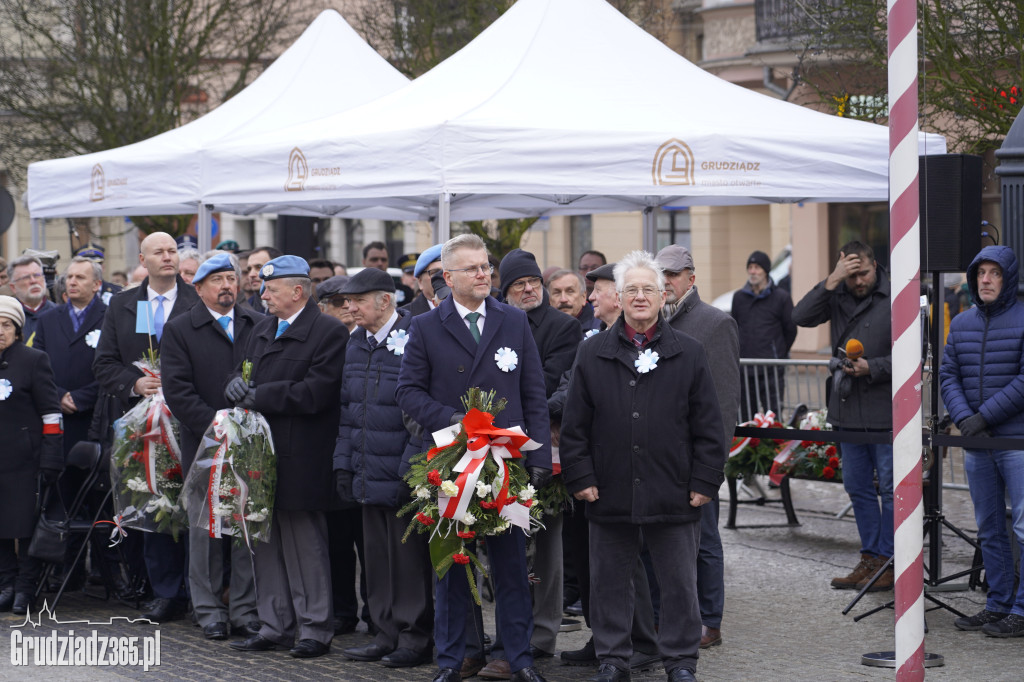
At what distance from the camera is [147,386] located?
318 inches

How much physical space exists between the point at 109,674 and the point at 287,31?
19539 mm

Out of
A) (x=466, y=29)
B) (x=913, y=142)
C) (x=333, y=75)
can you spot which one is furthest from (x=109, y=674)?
(x=466, y=29)

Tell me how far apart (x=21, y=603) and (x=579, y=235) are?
1056 inches

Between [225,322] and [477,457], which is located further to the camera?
[225,322]

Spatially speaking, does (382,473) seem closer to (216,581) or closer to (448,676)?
(448,676)

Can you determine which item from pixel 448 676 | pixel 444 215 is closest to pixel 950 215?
pixel 444 215

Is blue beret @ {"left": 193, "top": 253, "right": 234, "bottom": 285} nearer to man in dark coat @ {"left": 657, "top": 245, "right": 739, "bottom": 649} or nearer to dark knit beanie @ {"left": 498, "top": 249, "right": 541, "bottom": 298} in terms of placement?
dark knit beanie @ {"left": 498, "top": 249, "right": 541, "bottom": 298}

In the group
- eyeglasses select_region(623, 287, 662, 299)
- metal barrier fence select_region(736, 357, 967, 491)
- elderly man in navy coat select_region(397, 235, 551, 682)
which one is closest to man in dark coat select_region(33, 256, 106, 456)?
elderly man in navy coat select_region(397, 235, 551, 682)

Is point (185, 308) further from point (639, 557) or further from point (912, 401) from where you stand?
point (912, 401)

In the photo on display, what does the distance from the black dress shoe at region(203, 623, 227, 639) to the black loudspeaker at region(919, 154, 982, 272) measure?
433 centimetres

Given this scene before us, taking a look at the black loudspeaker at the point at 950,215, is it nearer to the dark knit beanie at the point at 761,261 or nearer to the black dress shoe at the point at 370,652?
the black dress shoe at the point at 370,652

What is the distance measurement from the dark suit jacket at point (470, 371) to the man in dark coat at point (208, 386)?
1502 mm

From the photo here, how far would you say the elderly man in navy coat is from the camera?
6.62 m

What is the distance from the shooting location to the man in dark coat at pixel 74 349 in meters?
9.09
